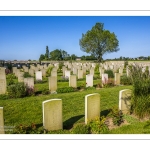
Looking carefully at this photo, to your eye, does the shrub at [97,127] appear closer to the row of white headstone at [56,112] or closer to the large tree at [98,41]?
the row of white headstone at [56,112]

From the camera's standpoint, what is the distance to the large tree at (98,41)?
142 ft

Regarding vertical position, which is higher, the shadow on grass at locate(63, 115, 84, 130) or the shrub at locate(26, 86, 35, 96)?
the shrub at locate(26, 86, 35, 96)

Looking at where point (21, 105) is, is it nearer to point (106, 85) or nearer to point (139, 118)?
point (139, 118)

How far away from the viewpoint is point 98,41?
44281 millimetres

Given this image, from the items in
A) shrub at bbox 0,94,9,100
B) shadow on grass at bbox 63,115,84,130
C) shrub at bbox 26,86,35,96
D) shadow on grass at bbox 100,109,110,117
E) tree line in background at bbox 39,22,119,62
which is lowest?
shadow on grass at bbox 63,115,84,130

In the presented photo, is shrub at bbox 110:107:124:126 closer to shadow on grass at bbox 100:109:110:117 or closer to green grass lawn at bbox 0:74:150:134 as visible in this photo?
green grass lawn at bbox 0:74:150:134

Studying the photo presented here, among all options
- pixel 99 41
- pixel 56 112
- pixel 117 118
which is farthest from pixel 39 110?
pixel 99 41

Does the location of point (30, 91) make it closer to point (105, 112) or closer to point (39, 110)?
point (39, 110)

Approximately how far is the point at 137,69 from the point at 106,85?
5728mm

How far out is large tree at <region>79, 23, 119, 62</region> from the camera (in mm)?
43281

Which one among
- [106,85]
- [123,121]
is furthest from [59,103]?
[106,85]

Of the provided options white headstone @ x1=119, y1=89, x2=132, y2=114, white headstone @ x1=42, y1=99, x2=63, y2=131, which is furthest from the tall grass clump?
white headstone @ x1=42, y1=99, x2=63, y2=131

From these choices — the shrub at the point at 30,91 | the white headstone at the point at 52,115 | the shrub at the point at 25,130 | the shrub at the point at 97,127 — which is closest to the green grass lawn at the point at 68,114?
the shrub at the point at 97,127

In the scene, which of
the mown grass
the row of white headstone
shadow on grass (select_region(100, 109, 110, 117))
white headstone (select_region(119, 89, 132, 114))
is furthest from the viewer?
shadow on grass (select_region(100, 109, 110, 117))
